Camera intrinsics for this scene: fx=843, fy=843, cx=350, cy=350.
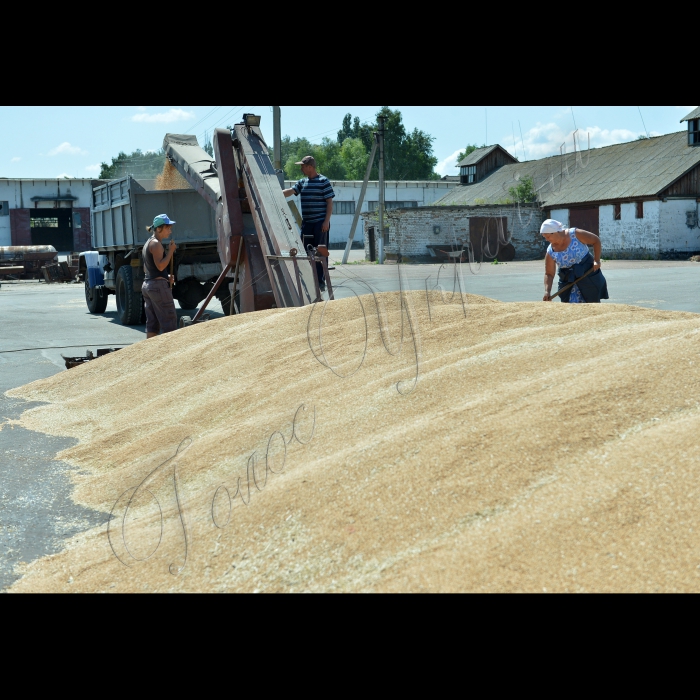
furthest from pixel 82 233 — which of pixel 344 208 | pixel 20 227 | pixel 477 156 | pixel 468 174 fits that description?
pixel 477 156

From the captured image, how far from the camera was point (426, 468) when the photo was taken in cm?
385

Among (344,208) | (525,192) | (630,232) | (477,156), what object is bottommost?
(630,232)

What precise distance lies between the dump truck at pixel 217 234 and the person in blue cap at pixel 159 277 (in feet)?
1.22

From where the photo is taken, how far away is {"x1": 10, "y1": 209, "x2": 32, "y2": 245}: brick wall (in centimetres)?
4688

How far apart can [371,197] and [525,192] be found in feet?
53.5

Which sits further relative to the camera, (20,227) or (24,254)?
(20,227)

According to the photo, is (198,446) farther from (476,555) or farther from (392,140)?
(392,140)

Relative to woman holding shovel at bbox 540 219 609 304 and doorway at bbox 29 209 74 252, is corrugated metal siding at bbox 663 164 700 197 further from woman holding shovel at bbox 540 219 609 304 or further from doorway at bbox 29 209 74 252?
doorway at bbox 29 209 74 252

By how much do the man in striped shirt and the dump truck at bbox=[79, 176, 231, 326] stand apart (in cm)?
441

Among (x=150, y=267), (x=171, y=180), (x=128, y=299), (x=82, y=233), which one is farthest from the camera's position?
(x=82, y=233)

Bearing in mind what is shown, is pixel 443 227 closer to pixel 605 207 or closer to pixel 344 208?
pixel 605 207

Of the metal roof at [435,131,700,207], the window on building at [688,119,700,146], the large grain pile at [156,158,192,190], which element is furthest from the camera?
the window on building at [688,119,700,146]

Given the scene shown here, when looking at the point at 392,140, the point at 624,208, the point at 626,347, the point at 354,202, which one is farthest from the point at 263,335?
the point at 392,140

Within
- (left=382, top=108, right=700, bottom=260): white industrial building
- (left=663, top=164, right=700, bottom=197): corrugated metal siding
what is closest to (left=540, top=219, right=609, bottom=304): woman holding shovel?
(left=382, top=108, right=700, bottom=260): white industrial building
